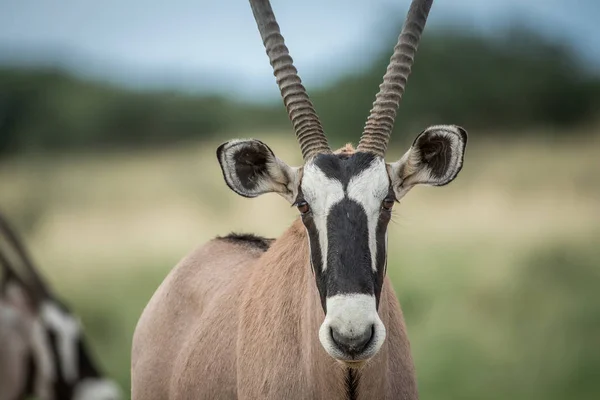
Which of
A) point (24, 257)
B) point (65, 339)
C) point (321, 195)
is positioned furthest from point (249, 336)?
point (24, 257)

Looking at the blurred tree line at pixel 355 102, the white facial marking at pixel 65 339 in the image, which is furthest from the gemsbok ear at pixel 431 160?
the blurred tree line at pixel 355 102

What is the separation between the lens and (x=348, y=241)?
17.1ft

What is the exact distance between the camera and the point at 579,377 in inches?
690

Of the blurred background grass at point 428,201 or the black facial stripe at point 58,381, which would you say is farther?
the blurred background grass at point 428,201

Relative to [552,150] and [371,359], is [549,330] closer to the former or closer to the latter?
[552,150]

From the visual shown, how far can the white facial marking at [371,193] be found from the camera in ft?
17.4

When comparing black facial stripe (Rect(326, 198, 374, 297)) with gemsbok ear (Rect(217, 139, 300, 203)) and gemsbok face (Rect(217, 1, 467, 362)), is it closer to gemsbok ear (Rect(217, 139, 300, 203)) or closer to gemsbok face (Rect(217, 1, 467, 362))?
gemsbok face (Rect(217, 1, 467, 362))

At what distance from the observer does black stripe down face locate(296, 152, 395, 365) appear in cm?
504

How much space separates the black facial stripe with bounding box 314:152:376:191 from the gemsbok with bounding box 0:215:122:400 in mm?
1614

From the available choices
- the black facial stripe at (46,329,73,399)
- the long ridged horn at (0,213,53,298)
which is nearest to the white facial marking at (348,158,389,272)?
the long ridged horn at (0,213,53,298)

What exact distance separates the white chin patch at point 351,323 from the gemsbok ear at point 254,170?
99cm

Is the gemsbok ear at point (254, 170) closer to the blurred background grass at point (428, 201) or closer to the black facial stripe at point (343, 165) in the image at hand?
the black facial stripe at point (343, 165)

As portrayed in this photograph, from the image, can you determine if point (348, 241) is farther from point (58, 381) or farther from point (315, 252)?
point (58, 381)

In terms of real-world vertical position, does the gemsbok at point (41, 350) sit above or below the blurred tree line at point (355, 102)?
below
